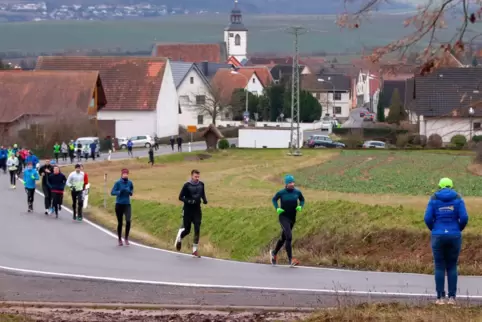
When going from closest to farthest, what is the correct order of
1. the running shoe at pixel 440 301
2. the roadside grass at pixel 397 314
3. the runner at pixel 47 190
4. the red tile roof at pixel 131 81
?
the roadside grass at pixel 397 314
the running shoe at pixel 440 301
the runner at pixel 47 190
the red tile roof at pixel 131 81

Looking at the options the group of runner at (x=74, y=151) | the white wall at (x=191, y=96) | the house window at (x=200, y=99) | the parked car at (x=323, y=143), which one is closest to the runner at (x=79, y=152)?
the group of runner at (x=74, y=151)

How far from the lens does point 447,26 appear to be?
34.3 ft

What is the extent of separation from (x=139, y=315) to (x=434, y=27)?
17.7ft

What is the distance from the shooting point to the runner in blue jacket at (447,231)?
1353 cm

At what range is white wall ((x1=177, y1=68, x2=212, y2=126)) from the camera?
104 m

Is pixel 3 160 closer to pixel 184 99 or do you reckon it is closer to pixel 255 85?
pixel 184 99

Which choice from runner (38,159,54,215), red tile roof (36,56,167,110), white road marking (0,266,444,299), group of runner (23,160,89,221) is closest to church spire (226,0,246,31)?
red tile roof (36,56,167,110)

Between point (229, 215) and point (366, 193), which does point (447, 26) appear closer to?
point (229, 215)

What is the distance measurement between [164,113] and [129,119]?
3.82 metres

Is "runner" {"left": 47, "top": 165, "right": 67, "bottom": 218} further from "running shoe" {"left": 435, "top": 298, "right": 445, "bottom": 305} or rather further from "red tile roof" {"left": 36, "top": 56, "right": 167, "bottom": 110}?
"red tile roof" {"left": 36, "top": 56, "right": 167, "bottom": 110}

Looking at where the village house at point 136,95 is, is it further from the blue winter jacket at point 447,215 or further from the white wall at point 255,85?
the blue winter jacket at point 447,215

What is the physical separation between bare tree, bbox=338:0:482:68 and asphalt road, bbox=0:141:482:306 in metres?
4.69

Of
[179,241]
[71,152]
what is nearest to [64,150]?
[71,152]

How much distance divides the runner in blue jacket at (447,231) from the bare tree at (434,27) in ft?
11.5
